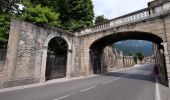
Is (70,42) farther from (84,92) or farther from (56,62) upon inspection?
(84,92)

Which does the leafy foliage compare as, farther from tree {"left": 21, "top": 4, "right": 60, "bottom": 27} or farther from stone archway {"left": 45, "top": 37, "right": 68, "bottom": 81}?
tree {"left": 21, "top": 4, "right": 60, "bottom": 27}

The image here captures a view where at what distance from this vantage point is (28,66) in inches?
Answer: 432

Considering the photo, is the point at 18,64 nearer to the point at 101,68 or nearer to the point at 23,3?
the point at 23,3

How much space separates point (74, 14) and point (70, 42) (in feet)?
23.0

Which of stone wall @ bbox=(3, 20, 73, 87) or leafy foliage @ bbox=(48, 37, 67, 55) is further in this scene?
leafy foliage @ bbox=(48, 37, 67, 55)

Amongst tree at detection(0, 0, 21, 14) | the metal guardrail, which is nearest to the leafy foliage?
the metal guardrail

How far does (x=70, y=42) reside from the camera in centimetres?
1622

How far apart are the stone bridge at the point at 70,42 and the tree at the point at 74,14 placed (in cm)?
373

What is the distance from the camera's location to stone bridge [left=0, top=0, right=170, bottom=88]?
399 inches

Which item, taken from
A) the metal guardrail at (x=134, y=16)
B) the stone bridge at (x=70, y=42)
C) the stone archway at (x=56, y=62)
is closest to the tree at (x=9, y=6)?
the stone archway at (x=56, y=62)

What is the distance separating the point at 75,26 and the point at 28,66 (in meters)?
10.7

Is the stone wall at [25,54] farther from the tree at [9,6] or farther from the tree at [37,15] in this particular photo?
the tree at [9,6]

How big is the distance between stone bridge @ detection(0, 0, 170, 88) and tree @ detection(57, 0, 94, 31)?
3.73 m

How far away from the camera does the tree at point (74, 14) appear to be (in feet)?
67.4
